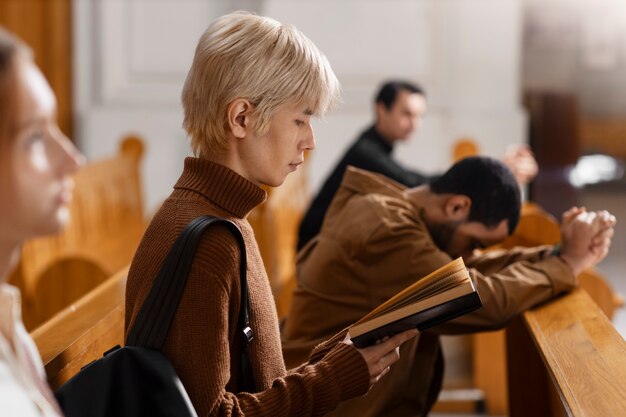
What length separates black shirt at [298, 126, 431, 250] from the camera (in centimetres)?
507

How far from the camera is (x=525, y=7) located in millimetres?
11977

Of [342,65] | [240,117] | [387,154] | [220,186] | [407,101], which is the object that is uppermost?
[240,117]

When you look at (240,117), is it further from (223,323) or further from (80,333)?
(80,333)

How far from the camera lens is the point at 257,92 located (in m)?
2.09

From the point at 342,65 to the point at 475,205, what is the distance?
5.04 metres

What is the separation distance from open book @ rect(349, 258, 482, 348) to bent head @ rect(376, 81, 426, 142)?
12.6ft

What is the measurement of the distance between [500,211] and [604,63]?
1002 cm

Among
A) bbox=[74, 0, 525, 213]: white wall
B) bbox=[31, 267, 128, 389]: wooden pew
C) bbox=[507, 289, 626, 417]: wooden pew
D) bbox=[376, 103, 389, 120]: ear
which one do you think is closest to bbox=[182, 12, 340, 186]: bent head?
bbox=[31, 267, 128, 389]: wooden pew

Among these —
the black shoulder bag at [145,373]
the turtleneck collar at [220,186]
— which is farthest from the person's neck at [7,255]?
the turtleneck collar at [220,186]

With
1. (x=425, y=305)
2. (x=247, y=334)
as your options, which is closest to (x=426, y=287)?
(x=425, y=305)

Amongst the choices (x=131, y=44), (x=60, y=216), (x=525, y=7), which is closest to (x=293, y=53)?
(x=60, y=216)

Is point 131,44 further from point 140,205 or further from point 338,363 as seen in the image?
point 338,363

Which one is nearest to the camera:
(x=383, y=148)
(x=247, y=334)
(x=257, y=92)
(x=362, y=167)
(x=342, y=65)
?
(x=247, y=334)

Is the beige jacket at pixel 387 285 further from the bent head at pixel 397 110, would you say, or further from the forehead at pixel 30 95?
the bent head at pixel 397 110
